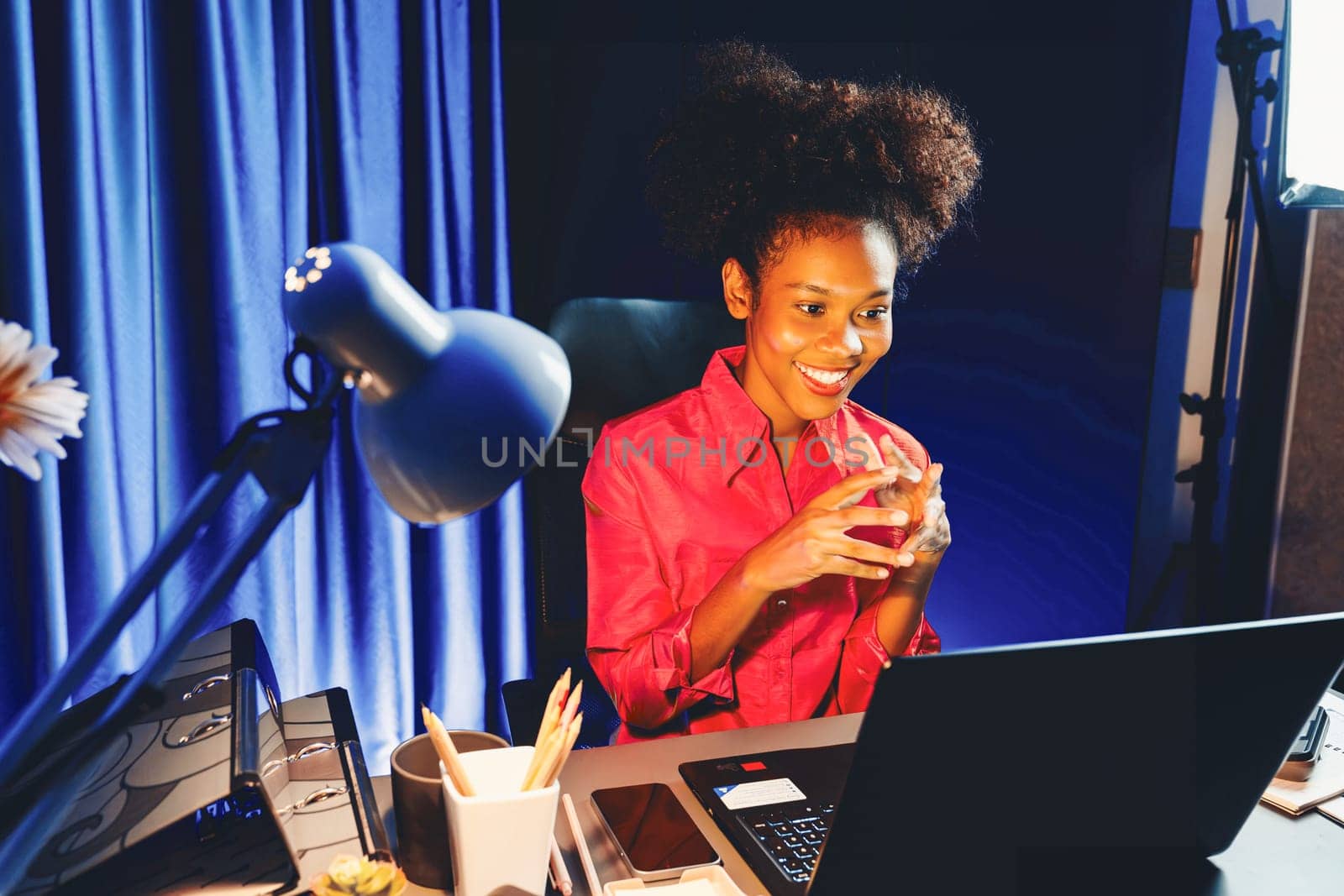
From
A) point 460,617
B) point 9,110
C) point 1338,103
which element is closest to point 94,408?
point 9,110

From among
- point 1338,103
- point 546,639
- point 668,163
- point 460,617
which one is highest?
point 1338,103

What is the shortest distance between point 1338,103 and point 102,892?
229cm

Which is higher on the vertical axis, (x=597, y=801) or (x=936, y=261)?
(x=936, y=261)

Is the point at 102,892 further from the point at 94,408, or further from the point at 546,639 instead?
the point at 94,408

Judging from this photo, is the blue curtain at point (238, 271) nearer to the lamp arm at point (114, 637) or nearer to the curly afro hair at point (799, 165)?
the curly afro hair at point (799, 165)

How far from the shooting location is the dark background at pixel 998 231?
2051 mm

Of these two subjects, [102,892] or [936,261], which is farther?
[936,261]

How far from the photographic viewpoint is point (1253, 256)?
226 cm

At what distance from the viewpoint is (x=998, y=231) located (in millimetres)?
2287

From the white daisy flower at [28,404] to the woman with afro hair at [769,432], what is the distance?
78 centimetres

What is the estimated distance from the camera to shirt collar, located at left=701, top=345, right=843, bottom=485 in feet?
4.58

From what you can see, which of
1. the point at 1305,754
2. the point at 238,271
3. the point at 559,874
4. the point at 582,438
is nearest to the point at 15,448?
the point at 559,874

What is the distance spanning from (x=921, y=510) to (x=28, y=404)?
1000 mm

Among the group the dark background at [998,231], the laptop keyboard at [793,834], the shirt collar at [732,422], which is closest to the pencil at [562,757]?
the laptop keyboard at [793,834]
